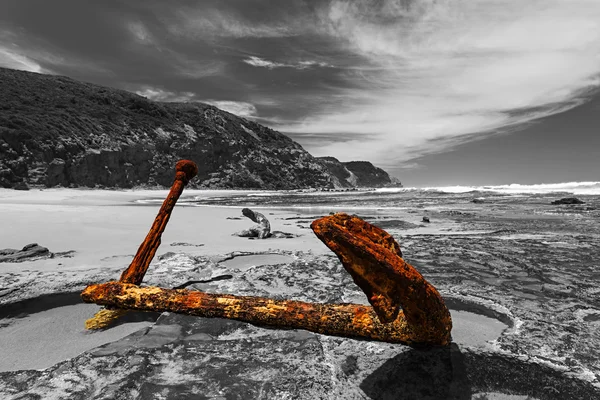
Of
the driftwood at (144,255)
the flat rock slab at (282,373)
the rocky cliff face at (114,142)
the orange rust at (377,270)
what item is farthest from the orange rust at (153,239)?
the rocky cliff face at (114,142)

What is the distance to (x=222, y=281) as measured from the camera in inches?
131

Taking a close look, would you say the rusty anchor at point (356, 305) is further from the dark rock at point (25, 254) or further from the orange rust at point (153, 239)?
the dark rock at point (25, 254)

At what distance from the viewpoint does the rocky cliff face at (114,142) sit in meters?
29.1

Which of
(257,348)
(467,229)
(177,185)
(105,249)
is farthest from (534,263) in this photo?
(105,249)

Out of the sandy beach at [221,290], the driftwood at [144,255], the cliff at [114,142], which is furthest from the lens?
the cliff at [114,142]

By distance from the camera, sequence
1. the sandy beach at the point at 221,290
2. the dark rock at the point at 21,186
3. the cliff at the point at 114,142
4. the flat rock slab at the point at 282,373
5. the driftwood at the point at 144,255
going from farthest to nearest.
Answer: the cliff at the point at 114,142
the dark rock at the point at 21,186
the driftwood at the point at 144,255
the sandy beach at the point at 221,290
the flat rock slab at the point at 282,373

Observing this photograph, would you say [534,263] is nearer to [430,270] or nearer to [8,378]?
[430,270]

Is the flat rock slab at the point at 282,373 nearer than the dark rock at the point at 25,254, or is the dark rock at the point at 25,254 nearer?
the flat rock slab at the point at 282,373

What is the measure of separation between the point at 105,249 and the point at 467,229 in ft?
25.0

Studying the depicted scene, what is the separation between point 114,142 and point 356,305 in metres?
47.9

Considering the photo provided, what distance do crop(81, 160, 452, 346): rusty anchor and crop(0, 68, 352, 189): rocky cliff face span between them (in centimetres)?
3103

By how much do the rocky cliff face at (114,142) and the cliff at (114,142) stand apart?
0.10 meters

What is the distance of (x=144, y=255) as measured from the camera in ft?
8.43

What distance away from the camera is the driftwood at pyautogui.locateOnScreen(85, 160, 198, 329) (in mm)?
2363
